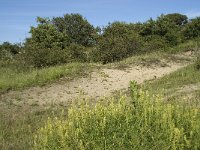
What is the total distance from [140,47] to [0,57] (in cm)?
888

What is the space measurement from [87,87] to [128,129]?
10.7 metres

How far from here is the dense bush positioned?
192 inches

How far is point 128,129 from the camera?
4914 mm

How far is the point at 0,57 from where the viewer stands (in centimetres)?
2731

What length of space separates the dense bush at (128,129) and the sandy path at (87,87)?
729 cm

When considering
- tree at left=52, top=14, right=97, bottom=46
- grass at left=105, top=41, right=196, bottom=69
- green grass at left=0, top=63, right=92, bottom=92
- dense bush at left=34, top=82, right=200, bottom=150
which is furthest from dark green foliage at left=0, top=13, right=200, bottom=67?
dense bush at left=34, top=82, right=200, bottom=150

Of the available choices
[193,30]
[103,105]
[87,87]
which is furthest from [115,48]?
[103,105]

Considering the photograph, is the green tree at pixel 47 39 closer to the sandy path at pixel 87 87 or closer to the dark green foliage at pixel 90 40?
the dark green foliage at pixel 90 40

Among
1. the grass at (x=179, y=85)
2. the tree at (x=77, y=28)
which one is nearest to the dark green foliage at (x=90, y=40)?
the tree at (x=77, y=28)

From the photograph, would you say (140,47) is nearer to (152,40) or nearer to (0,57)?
(152,40)

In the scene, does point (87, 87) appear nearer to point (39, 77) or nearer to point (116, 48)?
point (39, 77)

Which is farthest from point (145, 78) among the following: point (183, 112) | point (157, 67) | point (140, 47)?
point (183, 112)

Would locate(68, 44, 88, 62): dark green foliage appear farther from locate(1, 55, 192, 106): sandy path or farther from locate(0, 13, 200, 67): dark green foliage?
locate(1, 55, 192, 106): sandy path

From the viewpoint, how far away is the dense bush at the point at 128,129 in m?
4.88
